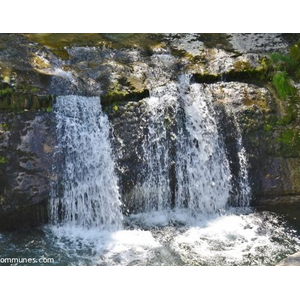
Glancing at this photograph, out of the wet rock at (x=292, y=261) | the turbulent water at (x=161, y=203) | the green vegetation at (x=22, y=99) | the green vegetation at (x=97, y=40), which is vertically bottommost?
the wet rock at (x=292, y=261)

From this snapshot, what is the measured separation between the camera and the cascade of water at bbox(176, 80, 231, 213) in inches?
306

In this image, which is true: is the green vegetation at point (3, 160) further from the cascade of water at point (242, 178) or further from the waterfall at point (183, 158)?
the cascade of water at point (242, 178)

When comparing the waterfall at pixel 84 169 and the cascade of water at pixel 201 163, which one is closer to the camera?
the waterfall at pixel 84 169

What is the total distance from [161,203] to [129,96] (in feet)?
6.89

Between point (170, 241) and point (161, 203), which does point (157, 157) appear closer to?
point (161, 203)

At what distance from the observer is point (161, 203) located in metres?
7.68

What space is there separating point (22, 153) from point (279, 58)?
5.48 m

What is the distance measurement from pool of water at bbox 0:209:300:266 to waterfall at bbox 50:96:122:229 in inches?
10.2

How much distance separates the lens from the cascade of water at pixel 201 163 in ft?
25.5

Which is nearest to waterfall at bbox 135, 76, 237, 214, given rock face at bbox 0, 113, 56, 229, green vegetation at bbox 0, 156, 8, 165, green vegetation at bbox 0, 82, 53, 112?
rock face at bbox 0, 113, 56, 229

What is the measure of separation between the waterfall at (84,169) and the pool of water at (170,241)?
10.2 inches

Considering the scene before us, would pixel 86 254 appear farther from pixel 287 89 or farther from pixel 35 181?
pixel 287 89

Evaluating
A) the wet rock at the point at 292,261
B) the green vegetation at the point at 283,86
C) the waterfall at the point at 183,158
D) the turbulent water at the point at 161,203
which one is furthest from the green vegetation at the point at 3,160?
the green vegetation at the point at 283,86

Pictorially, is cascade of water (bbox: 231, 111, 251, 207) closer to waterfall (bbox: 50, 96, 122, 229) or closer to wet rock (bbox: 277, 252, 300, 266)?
waterfall (bbox: 50, 96, 122, 229)
